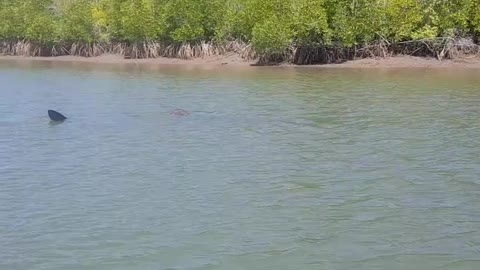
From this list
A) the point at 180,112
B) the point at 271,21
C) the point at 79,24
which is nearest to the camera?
the point at 180,112

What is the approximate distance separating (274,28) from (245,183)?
21043mm

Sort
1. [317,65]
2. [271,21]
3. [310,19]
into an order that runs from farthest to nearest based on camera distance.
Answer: [317,65] < [271,21] < [310,19]

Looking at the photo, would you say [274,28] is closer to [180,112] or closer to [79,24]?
[180,112]

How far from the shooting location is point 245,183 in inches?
392

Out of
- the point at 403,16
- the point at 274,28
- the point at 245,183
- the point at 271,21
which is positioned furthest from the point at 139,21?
the point at 245,183

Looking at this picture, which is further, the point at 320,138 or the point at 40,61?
the point at 40,61

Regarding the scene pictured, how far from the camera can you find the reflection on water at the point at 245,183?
7.24m

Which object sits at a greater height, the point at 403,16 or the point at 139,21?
the point at 403,16

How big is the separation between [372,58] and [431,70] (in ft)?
13.3

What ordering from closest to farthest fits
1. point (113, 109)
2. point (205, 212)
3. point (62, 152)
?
point (205, 212) < point (62, 152) < point (113, 109)

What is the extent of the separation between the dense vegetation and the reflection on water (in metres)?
10.7

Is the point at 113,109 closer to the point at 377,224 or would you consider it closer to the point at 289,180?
the point at 289,180

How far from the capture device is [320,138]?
43.7 ft

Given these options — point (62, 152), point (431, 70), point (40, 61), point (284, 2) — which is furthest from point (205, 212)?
point (40, 61)
